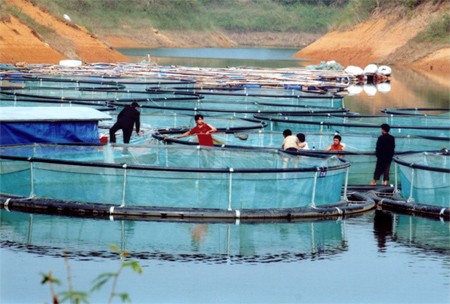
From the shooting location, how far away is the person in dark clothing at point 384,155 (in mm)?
26750

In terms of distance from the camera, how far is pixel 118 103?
3916 centimetres

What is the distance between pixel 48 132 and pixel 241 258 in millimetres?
8414

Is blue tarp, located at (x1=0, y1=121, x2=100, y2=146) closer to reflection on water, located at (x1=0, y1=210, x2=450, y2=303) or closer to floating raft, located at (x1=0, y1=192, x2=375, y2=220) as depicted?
floating raft, located at (x1=0, y1=192, x2=375, y2=220)

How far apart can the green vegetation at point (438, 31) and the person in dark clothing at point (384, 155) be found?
79679 mm

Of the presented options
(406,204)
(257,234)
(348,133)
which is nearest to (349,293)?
(257,234)

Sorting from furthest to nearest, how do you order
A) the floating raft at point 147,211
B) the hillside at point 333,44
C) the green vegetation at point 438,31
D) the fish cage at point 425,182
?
the green vegetation at point 438,31
the hillside at point 333,44
the fish cage at point 425,182
the floating raft at point 147,211

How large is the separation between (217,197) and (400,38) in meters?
95.2

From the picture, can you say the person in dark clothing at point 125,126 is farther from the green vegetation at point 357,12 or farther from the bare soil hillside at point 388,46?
the green vegetation at point 357,12

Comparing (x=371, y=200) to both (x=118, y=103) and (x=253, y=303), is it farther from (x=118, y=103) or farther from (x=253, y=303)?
(x=118, y=103)

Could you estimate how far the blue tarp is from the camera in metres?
26.2

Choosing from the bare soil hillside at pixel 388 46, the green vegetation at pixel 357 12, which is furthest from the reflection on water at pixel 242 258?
the green vegetation at pixel 357 12

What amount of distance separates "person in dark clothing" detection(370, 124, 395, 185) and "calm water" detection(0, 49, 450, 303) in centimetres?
302

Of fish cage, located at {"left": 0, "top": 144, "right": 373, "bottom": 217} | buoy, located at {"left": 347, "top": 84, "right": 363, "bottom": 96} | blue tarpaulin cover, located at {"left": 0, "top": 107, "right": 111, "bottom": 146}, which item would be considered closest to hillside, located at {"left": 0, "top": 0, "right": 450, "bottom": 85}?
buoy, located at {"left": 347, "top": 84, "right": 363, "bottom": 96}

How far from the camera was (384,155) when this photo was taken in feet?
87.7
